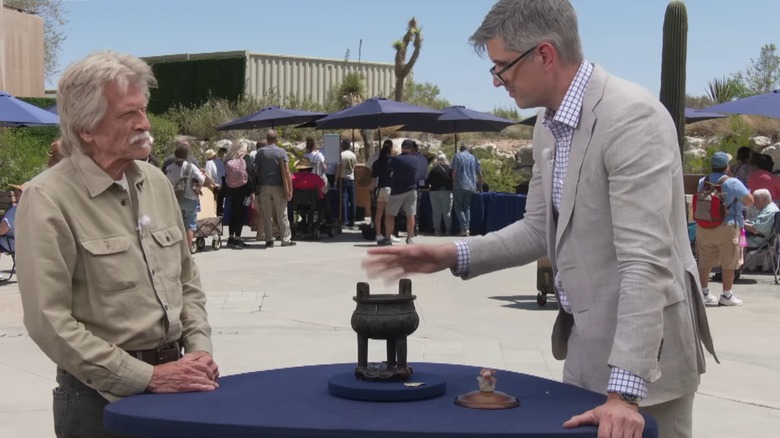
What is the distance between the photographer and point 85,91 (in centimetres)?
335

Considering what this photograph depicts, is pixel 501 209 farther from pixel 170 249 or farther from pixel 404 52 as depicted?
pixel 404 52

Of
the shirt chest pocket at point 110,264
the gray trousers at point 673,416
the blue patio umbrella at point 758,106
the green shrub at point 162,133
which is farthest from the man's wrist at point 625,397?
the green shrub at point 162,133

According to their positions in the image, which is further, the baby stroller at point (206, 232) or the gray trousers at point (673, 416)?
the baby stroller at point (206, 232)

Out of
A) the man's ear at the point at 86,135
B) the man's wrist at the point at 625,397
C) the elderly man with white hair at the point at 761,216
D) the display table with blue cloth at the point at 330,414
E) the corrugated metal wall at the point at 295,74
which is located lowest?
the elderly man with white hair at the point at 761,216

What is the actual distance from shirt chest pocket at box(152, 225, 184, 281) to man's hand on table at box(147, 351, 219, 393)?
0.31 m

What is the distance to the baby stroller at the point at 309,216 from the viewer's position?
20.0 m

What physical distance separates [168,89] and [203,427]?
4423 centimetres

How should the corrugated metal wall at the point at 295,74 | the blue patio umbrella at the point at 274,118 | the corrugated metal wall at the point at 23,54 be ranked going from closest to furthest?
the blue patio umbrella at the point at 274,118 → the corrugated metal wall at the point at 23,54 → the corrugated metal wall at the point at 295,74

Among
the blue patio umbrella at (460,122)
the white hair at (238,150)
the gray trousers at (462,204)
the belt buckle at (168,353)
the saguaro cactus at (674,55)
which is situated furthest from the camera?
the blue patio umbrella at (460,122)

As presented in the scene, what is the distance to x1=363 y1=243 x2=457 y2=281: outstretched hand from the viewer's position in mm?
3605

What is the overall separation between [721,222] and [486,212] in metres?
9.80

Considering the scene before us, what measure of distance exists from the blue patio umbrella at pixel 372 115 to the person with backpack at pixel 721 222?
10439mm

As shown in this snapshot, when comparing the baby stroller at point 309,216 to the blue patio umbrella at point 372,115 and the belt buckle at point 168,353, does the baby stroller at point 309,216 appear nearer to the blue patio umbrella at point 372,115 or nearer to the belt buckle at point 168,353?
the blue patio umbrella at point 372,115

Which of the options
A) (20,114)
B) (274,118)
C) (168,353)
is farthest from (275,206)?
(168,353)
